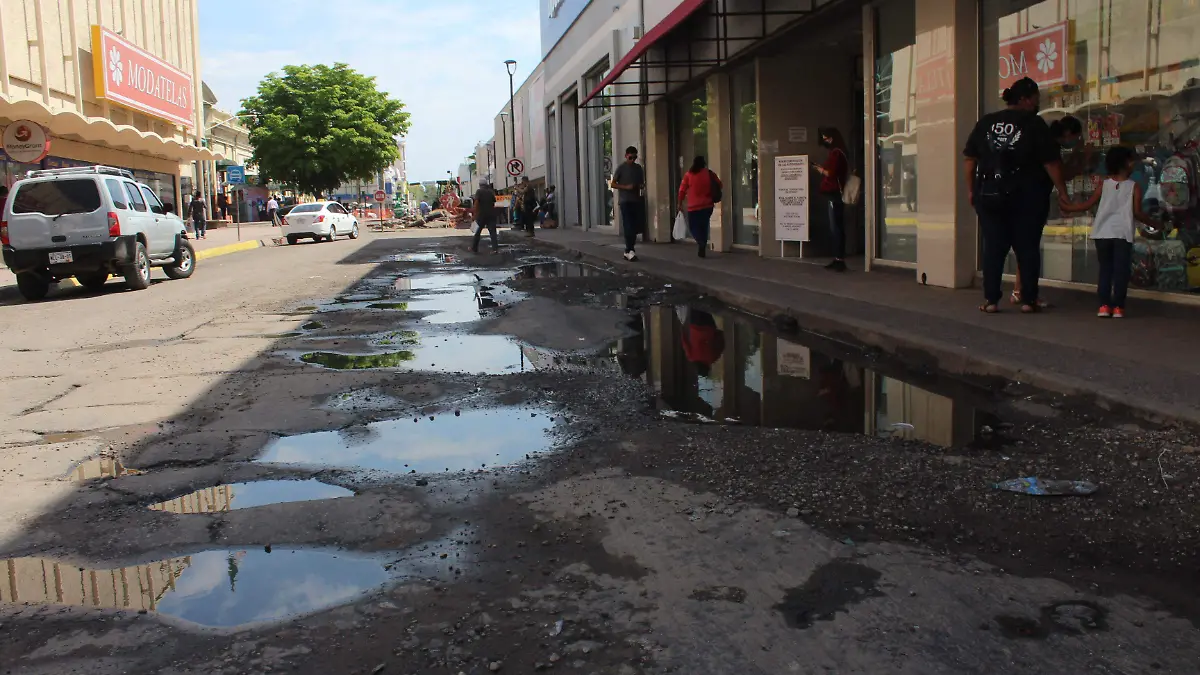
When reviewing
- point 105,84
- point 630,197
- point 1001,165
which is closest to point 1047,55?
point 1001,165

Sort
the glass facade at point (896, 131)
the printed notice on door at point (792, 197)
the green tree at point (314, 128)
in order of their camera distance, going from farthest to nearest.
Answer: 1. the green tree at point (314, 128)
2. the printed notice on door at point (792, 197)
3. the glass facade at point (896, 131)

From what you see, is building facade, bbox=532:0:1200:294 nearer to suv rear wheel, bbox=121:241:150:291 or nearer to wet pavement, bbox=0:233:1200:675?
wet pavement, bbox=0:233:1200:675

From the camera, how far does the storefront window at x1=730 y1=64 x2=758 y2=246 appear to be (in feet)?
57.0

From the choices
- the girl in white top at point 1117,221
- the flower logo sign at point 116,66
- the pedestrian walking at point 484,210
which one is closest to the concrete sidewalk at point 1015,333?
the girl in white top at point 1117,221

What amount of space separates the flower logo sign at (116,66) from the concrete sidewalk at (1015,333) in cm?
2527

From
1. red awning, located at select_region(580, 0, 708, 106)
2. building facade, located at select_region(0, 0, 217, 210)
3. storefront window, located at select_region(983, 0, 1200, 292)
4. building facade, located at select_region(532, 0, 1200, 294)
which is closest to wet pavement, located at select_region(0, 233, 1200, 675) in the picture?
storefront window, located at select_region(983, 0, 1200, 292)

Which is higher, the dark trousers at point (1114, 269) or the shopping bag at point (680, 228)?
the shopping bag at point (680, 228)

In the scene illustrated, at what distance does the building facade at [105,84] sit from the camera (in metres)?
24.5

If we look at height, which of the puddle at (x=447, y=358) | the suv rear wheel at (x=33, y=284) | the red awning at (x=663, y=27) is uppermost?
the red awning at (x=663, y=27)

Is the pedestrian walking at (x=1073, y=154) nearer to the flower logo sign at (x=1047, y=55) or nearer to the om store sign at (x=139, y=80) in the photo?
the flower logo sign at (x=1047, y=55)

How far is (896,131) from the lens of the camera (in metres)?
11.9

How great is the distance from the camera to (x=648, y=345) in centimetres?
838

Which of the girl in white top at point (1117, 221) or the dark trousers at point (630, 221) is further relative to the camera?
the dark trousers at point (630, 221)

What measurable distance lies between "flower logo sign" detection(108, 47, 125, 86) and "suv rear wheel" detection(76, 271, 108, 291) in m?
15.3
